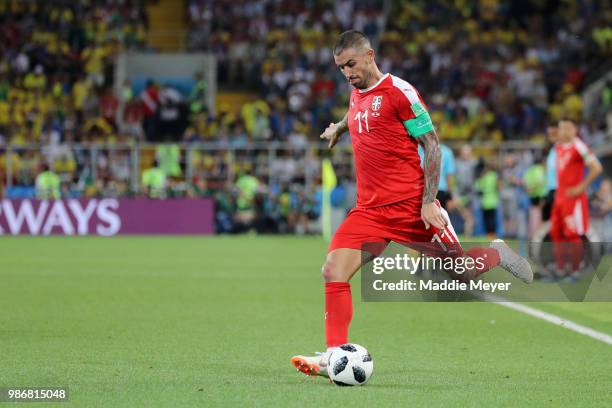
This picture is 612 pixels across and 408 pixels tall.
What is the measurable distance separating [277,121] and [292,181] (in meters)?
2.25

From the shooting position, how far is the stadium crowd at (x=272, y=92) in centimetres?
3198

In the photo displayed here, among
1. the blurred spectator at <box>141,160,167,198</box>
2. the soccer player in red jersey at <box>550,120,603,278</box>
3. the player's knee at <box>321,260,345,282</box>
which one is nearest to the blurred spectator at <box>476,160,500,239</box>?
the blurred spectator at <box>141,160,167,198</box>

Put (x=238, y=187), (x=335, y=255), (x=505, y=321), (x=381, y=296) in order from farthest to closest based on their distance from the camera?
(x=238, y=187) < (x=381, y=296) < (x=505, y=321) < (x=335, y=255)

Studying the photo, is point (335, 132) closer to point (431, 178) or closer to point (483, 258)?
point (431, 178)

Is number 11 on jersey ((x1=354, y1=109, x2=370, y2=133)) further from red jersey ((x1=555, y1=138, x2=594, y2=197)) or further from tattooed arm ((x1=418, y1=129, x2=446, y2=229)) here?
red jersey ((x1=555, y1=138, x2=594, y2=197))

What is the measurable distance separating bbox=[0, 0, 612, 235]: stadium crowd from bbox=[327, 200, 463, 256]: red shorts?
2152 cm

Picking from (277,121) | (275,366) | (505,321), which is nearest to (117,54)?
(277,121)

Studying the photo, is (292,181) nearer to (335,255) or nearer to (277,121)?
(277,121)

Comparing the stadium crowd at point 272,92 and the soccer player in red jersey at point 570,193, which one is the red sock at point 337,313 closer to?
the soccer player in red jersey at point 570,193

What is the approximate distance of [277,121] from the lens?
34.2 metres

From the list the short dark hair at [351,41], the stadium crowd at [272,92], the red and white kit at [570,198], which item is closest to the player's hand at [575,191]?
the red and white kit at [570,198]

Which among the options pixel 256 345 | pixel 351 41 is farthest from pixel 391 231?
pixel 256 345

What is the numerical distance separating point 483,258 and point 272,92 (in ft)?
92.7

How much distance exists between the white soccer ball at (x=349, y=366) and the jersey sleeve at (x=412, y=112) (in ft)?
4.49
